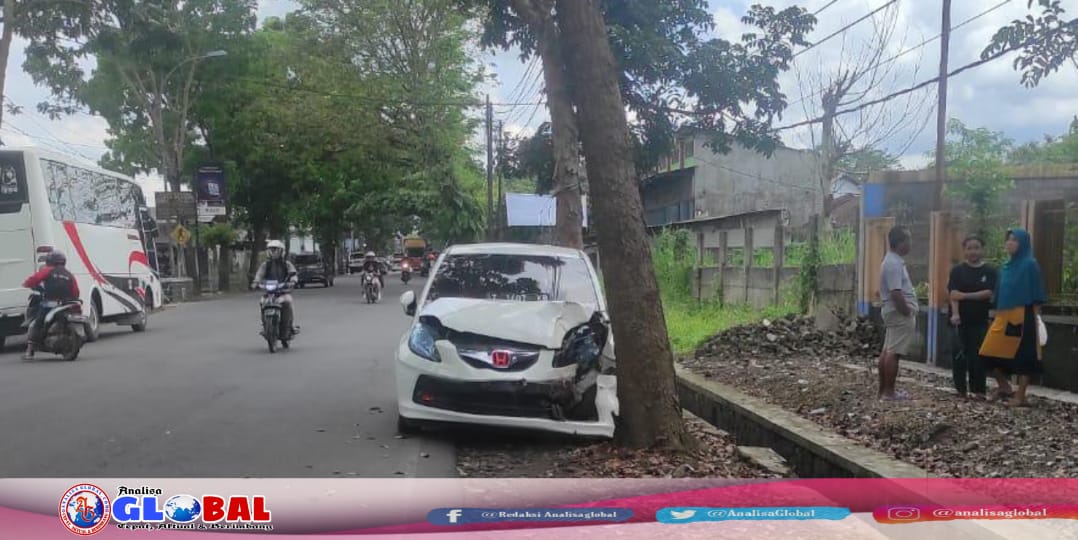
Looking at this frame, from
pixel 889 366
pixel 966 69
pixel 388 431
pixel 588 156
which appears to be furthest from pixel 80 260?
pixel 889 366

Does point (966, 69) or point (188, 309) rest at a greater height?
point (966, 69)

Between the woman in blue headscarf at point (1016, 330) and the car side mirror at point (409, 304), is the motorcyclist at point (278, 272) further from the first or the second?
the woman in blue headscarf at point (1016, 330)

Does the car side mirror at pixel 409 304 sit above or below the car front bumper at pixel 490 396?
above

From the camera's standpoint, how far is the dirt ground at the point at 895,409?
344cm

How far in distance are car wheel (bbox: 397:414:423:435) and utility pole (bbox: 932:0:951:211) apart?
2.66 m

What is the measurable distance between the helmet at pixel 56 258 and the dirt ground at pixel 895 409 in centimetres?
388

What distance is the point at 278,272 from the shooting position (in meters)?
8.23

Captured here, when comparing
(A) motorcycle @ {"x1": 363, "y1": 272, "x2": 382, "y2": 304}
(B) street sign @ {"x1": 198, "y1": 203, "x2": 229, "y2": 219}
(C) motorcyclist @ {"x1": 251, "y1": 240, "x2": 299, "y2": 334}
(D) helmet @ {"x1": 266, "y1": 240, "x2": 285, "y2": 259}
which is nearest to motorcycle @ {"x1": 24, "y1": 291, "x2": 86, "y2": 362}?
(B) street sign @ {"x1": 198, "y1": 203, "x2": 229, "y2": 219}

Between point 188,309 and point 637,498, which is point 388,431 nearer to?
point 637,498

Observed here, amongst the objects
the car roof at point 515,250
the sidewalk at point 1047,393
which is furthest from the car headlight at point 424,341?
the sidewalk at point 1047,393

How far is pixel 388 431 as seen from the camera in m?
3.90

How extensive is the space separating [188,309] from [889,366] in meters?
7.96

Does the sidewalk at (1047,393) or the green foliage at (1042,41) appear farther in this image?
the sidewalk at (1047,393)

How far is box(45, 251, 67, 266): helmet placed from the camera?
11.0 ft
